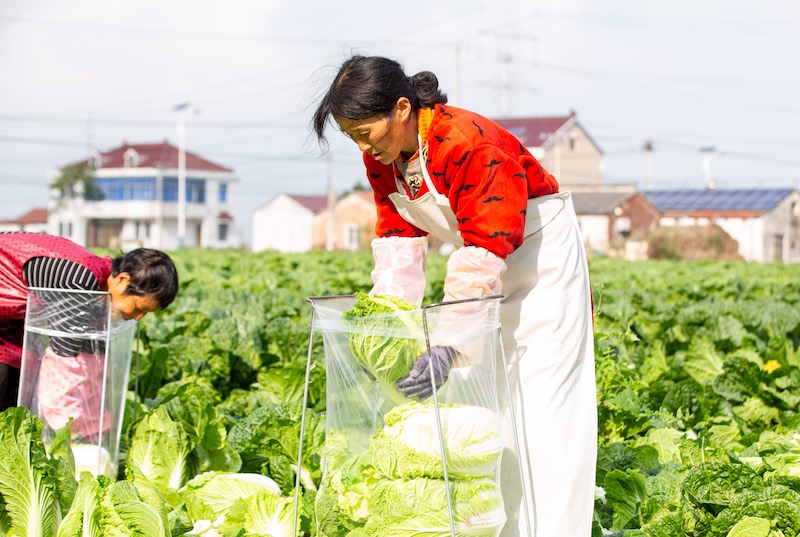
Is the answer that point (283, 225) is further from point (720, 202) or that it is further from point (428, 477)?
point (428, 477)

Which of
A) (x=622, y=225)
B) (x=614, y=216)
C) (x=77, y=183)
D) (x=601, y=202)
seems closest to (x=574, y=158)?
(x=601, y=202)

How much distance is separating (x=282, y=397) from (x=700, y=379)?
2.63 m

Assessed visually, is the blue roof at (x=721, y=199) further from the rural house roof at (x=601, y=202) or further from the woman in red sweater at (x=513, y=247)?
the woman in red sweater at (x=513, y=247)

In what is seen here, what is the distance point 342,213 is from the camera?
59344 mm

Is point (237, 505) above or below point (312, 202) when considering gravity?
below

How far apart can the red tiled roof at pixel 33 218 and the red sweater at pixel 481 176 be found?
77.9 metres

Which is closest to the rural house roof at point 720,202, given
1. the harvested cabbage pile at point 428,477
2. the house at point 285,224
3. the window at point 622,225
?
the window at point 622,225

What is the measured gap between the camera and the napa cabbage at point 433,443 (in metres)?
2.66

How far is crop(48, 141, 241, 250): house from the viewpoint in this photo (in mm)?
67000

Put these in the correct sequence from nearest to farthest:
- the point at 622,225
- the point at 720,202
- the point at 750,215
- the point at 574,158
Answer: the point at 622,225
the point at 750,215
the point at 720,202
the point at 574,158

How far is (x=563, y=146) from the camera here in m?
58.3

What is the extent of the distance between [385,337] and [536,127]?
56.8 m

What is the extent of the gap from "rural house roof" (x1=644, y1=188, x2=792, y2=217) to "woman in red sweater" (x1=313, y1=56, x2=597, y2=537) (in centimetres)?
5024

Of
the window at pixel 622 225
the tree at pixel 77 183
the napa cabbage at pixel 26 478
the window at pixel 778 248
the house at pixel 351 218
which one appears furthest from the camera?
the tree at pixel 77 183
